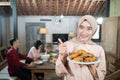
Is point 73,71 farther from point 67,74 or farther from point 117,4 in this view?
point 117,4

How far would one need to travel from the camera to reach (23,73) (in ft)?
13.4

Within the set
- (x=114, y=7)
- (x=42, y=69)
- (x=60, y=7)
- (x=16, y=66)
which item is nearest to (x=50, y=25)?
(x=60, y=7)

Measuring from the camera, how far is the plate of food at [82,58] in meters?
1.44

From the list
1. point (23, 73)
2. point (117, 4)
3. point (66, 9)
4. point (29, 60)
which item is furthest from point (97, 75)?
point (66, 9)

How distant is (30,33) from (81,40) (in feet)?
28.8

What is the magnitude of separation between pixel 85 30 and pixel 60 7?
7951mm

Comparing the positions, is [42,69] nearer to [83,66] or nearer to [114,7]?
[83,66]

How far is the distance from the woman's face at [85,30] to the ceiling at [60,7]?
7.11 metres

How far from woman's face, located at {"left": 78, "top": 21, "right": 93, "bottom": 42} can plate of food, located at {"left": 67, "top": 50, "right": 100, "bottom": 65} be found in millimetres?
112

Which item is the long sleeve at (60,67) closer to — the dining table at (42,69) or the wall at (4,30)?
the dining table at (42,69)

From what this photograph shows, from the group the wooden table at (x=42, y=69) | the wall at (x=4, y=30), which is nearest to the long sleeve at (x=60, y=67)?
the wooden table at (x=42, y=69)

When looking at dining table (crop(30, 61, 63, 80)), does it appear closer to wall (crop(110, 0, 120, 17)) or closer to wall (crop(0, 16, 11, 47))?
wall (crop(110, 0, 120, 17))

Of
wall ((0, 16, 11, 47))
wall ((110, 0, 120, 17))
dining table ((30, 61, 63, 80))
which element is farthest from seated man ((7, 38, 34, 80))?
wall ((0, 16, 11, 47))

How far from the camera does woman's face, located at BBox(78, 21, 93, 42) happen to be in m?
1.47
